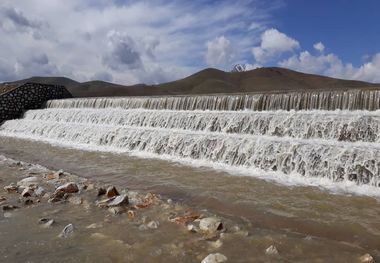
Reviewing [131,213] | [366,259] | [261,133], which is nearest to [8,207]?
[131,213]

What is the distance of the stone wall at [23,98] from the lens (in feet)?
80.1

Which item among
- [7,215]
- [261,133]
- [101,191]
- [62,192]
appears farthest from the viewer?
[261,133]

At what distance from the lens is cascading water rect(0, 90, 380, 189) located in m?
7.62

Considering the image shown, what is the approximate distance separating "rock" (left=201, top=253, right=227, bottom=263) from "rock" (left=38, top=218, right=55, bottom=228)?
2024 mm

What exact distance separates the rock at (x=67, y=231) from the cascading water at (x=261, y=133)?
5075 millimetres

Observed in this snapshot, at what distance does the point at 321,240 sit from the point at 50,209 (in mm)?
3451

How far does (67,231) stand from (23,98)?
77.7ft

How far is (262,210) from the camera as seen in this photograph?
5.27 metres

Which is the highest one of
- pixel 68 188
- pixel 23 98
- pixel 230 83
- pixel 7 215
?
pixel 230 83

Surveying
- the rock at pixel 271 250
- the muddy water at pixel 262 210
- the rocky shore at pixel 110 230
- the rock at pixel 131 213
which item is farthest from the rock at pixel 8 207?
the rock at pixel 271 250

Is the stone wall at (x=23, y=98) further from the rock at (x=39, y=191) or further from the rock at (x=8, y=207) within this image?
the rock at (x=8, y=207)

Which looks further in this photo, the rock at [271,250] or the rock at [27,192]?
the rock at [27,192]

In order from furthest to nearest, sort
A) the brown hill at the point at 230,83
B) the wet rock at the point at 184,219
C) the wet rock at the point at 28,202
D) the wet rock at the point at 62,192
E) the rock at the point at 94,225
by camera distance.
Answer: the brown hill at the point at 230,83 < the wet rock at the point at 62,192 < the wet rock at the point at 28,202 < the wet rock at the point at 184,219 < the rock at the point at 94,225

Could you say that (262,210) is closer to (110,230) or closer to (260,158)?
(110,230)
